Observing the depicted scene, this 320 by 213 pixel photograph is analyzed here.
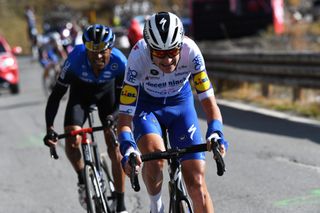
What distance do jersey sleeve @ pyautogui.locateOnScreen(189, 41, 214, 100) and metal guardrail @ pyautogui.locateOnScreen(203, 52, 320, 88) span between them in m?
7.04

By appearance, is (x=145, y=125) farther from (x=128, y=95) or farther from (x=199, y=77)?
(x=199, y=77)

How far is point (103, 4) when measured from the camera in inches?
1946

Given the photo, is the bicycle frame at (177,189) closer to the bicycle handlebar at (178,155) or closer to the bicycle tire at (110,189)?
the bicycle handlebar at (178,155)

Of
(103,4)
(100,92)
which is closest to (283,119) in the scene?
(100,92)

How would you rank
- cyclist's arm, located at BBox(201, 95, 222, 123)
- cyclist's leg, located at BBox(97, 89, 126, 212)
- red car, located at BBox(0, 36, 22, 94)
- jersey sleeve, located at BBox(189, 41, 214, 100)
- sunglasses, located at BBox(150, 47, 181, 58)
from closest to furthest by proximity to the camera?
sunglasses, located at BBox(150, 47, 181, 58) → cyclist's arm, located at BBox(201, 95, 222, 123) → jersey sleeve, located at BBox(189, 41, 214, 100) → cyclist's leg, located at BBox(97, 89, 126, 212) → red car, located at BBox(0, 36, 22, 94)

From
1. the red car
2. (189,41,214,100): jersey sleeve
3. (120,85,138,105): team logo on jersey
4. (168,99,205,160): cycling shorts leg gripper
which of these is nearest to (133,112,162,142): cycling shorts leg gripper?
(168,99,205,160): cycling shorts leg gripper

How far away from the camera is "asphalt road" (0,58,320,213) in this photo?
7.59 m

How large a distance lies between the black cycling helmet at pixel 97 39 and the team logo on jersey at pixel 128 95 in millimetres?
1206

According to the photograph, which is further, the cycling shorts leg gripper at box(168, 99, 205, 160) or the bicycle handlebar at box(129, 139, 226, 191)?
the cycling shorts leg gripper at box(168, 99, 205, 160)

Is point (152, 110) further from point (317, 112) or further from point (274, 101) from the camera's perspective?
point (274, 101)

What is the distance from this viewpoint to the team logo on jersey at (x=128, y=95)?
18.0 feet

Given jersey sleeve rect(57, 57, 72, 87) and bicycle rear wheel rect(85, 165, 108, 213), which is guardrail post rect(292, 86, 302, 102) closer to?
jersey sleeve rect(57, 57, 72, 87)

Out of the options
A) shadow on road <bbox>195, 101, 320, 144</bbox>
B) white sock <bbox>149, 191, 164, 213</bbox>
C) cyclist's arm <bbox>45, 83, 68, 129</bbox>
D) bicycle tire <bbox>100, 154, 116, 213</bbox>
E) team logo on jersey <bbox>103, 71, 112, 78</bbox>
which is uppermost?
team logo on jersey <bbox>103, 71, 112, 78</bbox>

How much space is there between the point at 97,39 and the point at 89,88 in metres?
0.71
